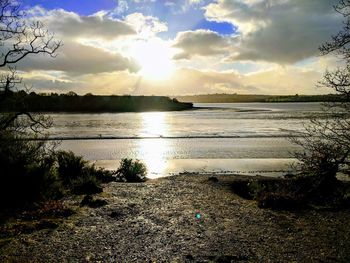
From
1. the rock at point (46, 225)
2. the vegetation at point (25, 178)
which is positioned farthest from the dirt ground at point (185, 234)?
the vegetation at point (25, 178)

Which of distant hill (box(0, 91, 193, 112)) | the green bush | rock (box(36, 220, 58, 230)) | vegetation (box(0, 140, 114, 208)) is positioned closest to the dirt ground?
rock (box(36, 220, 58, 230))

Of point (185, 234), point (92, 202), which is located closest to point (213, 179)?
point (92, 202)

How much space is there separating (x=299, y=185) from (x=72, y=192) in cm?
805

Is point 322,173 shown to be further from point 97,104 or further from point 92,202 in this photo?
point 97,104

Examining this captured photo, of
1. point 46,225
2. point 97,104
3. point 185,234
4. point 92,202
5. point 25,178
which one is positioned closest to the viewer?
point 185,234

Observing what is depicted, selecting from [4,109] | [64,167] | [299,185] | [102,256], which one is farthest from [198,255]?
[64,167]

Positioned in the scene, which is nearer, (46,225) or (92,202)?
(46,225)

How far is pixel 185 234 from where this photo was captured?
9539mm

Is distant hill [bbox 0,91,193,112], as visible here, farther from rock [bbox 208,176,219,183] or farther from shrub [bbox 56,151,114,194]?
rock [bbox 208,176,219,183]

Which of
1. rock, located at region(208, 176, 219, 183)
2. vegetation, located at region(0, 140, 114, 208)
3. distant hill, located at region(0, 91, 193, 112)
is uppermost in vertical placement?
distant hill, located at region(0, 91, 193, 112)

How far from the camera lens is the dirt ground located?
8.11 meters

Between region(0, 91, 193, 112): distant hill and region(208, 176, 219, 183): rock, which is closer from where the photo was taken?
region(208, 176, 219, 183): rock

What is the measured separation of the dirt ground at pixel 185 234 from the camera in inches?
319

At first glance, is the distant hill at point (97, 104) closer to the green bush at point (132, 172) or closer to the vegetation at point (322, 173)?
the green bush at point (132, 172)
